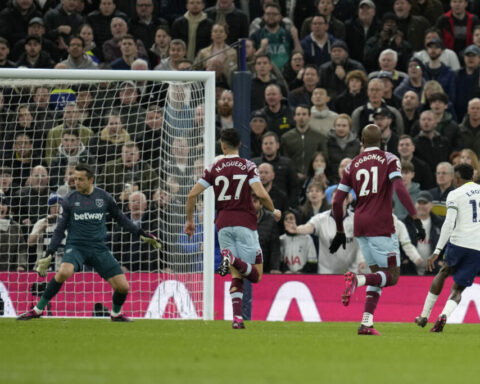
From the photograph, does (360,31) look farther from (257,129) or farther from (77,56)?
(77,56)

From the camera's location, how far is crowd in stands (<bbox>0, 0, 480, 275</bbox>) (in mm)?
15305

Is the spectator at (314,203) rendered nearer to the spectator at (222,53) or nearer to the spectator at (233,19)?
the spectator at (222,53)

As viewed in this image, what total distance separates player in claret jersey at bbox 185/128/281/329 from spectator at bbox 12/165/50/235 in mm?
4249

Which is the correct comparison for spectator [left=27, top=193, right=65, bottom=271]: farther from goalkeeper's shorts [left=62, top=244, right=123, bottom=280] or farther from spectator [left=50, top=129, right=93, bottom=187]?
goalkeeper's shorts [left=62, top=244, right=123, bottom=280]

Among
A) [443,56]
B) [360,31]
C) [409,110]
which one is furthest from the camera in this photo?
[360,31]

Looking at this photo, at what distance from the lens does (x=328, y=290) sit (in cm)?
1518

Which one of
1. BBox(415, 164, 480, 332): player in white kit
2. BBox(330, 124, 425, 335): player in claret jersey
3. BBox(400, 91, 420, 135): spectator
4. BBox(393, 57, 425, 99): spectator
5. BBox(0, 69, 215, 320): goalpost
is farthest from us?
BBox(393, 57, 425, 99): spectator

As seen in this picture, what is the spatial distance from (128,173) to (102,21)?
549 cm

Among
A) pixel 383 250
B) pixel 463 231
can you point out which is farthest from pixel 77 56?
pixel 383 250

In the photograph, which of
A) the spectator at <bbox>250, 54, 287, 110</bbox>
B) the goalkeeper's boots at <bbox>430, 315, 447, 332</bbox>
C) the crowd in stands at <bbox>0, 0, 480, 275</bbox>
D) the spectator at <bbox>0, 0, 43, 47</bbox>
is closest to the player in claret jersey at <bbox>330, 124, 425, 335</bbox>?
the goalkeeper's boots at <bbox>430, 315, 447, 332</bbox>

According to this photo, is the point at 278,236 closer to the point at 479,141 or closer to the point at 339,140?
the point at 339,140

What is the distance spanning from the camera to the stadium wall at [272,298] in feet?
48.8

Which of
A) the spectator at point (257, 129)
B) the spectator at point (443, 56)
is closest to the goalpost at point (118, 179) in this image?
the spectator at point (257, 129)

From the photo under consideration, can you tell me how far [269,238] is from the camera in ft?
50.4
